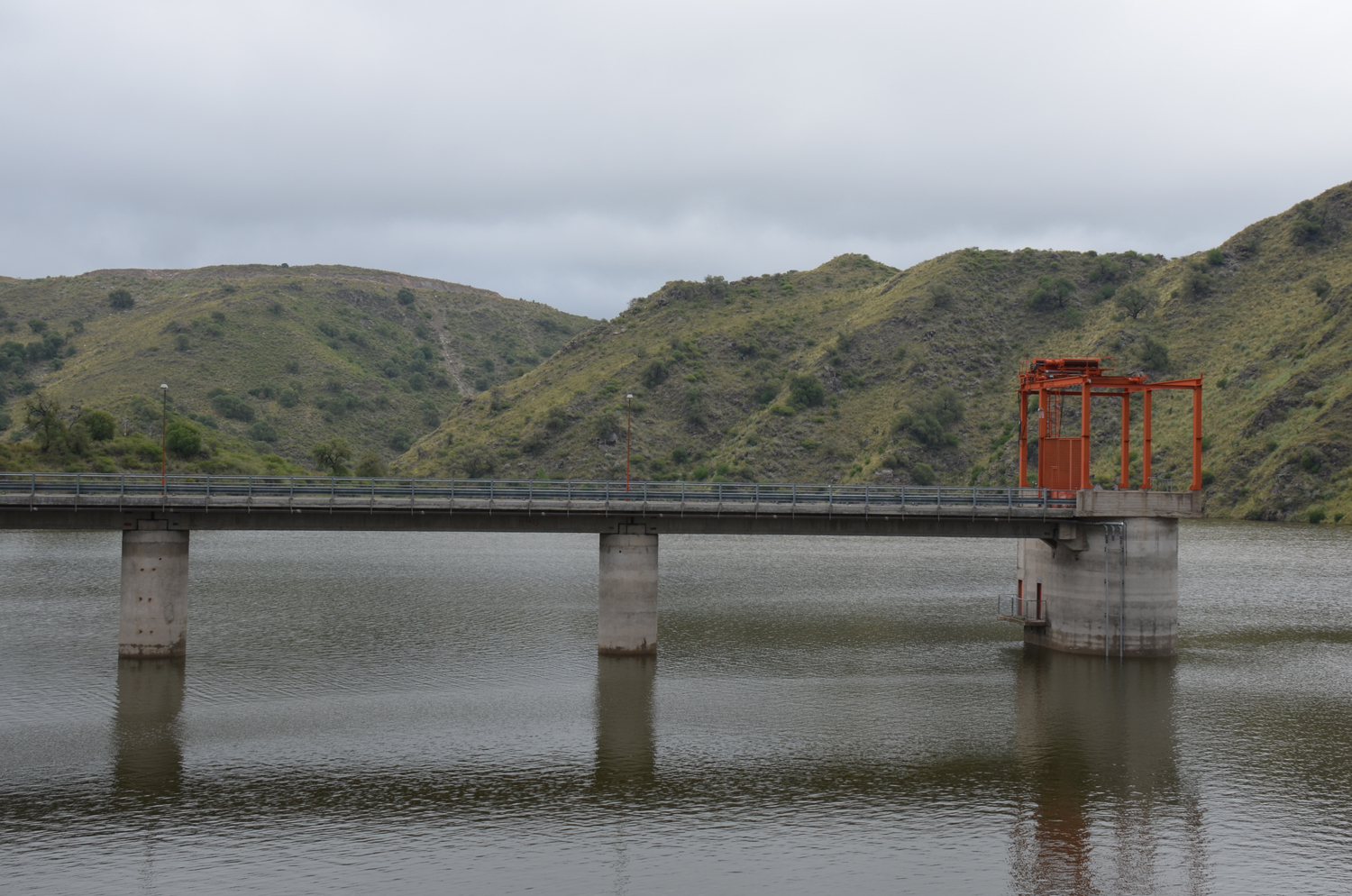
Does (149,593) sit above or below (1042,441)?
below

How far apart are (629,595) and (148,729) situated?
769 inches

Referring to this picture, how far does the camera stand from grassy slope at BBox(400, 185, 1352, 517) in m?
122

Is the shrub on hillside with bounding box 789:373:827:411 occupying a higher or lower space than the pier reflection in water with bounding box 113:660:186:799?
higher

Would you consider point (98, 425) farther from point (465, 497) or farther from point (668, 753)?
point (668, 753)

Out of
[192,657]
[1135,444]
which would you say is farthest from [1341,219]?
[192,657]

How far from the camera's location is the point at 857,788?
3028 centimetres

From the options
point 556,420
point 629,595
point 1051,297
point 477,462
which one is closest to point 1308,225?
point 1051,297

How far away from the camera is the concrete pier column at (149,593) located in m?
43.1

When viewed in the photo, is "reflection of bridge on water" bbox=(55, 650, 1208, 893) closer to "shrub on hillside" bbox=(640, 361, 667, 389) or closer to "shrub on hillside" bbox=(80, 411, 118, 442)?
"shrub on hillside" bbox=(80, 411, 118, 442)

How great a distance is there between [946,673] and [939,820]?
17.4 m

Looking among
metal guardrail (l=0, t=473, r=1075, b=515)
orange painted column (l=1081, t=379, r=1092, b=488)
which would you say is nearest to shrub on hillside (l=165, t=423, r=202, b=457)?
metal guardrail (l=0, t=473, r=1075, b=515)

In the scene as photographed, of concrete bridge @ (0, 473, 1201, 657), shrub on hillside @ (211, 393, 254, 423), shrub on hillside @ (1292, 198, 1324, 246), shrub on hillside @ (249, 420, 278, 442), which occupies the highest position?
shrub on hillside @ (1292, 198, 1324, 246)

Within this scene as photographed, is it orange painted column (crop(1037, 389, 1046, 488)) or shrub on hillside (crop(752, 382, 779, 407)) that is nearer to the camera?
orange painted column (crop(1037, 389, 1046, 488))

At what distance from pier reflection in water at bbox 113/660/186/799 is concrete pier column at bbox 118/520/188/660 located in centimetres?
71
